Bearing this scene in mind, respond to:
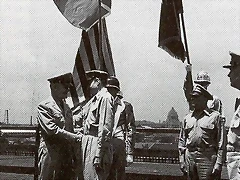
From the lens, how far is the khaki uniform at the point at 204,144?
706cm

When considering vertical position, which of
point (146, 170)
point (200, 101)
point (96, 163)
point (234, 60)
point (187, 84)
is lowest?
point (146, 170)

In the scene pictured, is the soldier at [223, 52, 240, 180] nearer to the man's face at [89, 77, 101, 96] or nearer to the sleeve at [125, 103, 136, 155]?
the man's face at [89, 77, 101, 96]

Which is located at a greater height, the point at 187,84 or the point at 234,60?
the point at 234,60

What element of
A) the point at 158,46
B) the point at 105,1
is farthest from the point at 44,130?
the point at 105,1

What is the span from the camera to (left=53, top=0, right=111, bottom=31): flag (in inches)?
420

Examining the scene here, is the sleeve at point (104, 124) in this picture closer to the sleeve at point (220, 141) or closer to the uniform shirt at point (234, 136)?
the sleeve at point (220, 141)

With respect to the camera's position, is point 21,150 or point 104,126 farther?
point 21,150

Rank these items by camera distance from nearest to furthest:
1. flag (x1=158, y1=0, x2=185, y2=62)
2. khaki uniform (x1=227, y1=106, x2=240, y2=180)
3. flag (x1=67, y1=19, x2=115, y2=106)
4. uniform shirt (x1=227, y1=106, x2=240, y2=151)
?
khaki uniform (x1=227, y1=106, x2=240, y2=180) < uniform shirt (x1=227, y1=106, x2=240, y2=151) < flag (x1=158, y1=0, x2=185, y2=62) < flag (x1=67, y1=19, x2=115, y2=106)

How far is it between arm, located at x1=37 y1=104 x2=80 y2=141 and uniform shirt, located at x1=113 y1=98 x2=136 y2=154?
1331mm

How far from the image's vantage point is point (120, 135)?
8.34 metres

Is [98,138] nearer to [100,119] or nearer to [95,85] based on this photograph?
[100,119]

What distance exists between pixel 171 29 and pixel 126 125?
7.04ft

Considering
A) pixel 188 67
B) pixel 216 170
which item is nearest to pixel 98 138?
pixel 216 170

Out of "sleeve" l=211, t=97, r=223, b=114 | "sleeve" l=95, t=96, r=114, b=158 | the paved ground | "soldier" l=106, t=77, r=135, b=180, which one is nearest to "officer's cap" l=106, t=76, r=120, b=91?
"soldier" l=106, t=77, r=135, b=180
